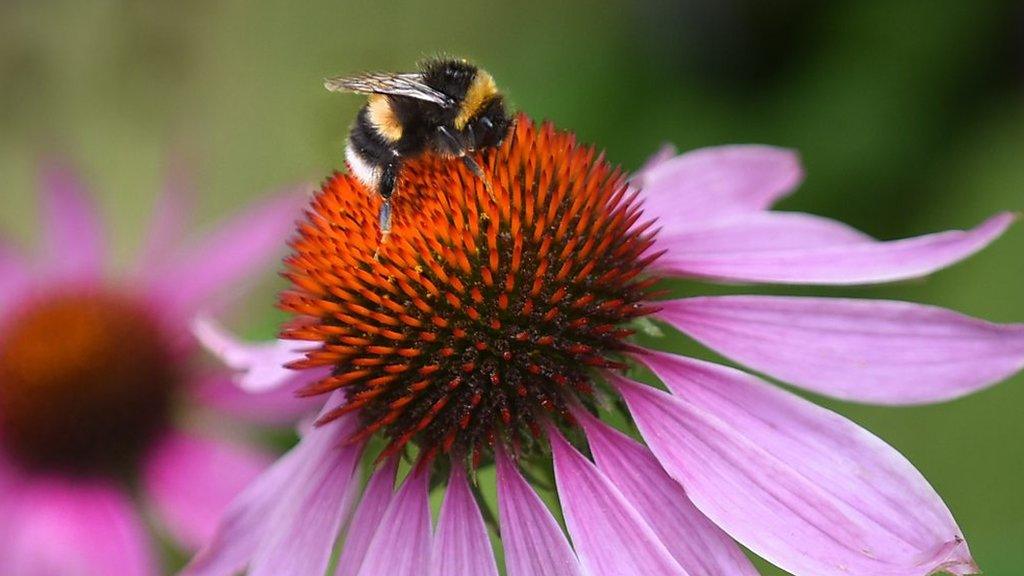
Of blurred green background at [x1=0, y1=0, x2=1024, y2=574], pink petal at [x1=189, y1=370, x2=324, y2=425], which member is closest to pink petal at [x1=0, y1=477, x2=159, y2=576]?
pink petal at [x1=189, y1=370, x2=324, y2=425]

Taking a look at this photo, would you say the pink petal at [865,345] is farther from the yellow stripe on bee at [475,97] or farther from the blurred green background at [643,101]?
the blurred green background at [643,101]

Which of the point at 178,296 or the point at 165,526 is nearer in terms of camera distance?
the point at 165,526

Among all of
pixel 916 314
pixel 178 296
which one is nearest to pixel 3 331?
pixel 178 296

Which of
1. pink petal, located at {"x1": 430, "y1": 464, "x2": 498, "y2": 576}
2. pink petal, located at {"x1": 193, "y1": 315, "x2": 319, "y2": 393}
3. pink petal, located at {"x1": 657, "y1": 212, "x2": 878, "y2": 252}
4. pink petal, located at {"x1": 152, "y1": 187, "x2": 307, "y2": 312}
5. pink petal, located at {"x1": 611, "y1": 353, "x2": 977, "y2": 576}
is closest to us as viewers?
pink petal, located at {"x1": 611, "y1": 353, "x2": 977, "y2": 576}

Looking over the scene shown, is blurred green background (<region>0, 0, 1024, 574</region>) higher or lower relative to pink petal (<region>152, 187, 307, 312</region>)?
higher

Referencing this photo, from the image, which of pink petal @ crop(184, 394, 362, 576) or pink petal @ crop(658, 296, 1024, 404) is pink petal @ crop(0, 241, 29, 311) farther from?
pink petal @ crop(658, 296, 1024, 404)

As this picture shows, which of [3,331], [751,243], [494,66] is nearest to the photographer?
[751,243]

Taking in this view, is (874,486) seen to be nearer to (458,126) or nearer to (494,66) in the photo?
(458,126)

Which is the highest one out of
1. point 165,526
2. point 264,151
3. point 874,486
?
point 264,151

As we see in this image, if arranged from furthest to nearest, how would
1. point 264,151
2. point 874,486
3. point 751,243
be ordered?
point 264,151 → point 751,243 → point 874,486
